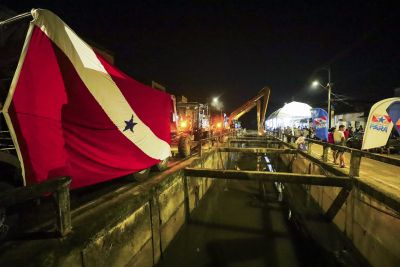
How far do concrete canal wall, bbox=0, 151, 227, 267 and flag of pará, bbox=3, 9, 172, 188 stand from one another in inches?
23.3

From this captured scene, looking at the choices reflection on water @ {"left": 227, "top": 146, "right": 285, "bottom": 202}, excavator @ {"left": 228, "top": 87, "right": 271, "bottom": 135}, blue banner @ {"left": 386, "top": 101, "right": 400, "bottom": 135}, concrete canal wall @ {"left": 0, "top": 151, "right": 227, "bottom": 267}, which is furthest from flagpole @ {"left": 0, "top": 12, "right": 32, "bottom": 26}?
excavator @ {"left": 228, "top": 87, "right": 271, "bottom": 135}

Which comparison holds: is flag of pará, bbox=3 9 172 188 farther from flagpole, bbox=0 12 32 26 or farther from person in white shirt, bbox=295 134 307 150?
person in white shirt, bbox=295 134 307 150

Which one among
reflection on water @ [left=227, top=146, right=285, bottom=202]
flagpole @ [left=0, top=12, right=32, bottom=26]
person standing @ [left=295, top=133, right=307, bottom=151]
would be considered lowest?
reflection on water @ [left=227, top=146, right=285, bottom=202]

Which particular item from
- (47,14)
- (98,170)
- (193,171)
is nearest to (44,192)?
(98,170)

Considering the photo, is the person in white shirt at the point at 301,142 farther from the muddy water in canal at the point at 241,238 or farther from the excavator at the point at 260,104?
the excavator at the point at 260,104

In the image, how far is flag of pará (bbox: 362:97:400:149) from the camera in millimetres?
6008

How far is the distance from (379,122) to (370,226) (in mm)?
2757

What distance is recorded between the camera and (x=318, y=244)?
6.67 m

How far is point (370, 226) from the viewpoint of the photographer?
533 centimetres

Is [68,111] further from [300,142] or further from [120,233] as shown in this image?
[300,142]

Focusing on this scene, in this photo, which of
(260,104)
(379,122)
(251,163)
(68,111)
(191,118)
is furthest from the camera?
(260,104)

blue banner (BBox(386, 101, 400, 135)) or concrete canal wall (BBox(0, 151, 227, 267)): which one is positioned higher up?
blue banner (BBox(386, 101, 400, 135))

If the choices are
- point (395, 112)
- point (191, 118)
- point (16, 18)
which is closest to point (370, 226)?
point (395, 112)

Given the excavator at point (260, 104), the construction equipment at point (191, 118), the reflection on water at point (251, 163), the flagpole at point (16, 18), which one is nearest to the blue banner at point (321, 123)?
the reflection on water at point (251, 163)
